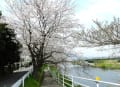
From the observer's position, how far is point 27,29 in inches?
876

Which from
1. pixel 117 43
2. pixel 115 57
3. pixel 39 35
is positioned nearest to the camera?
pixel 117 43

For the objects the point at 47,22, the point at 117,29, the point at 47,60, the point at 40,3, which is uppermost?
the point at 40,3

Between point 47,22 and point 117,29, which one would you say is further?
point 47,22

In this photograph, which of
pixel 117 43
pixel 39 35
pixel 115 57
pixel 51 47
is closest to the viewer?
pixel 117 43

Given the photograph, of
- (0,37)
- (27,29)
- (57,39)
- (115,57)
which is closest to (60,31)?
(57,39)

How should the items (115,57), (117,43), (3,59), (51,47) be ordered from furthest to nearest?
(3,59)
(51,47)
(115,57)
(117,43)

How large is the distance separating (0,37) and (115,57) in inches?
574

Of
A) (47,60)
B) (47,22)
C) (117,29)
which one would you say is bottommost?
(47,60)

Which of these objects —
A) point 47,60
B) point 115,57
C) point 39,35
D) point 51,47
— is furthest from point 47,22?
point 115,57

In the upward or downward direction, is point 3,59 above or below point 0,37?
below

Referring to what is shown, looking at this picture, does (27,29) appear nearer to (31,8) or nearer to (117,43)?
(31,8)

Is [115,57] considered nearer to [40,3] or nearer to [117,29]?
[117,29]

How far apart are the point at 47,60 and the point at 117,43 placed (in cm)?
1370

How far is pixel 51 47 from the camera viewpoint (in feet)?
78.7
